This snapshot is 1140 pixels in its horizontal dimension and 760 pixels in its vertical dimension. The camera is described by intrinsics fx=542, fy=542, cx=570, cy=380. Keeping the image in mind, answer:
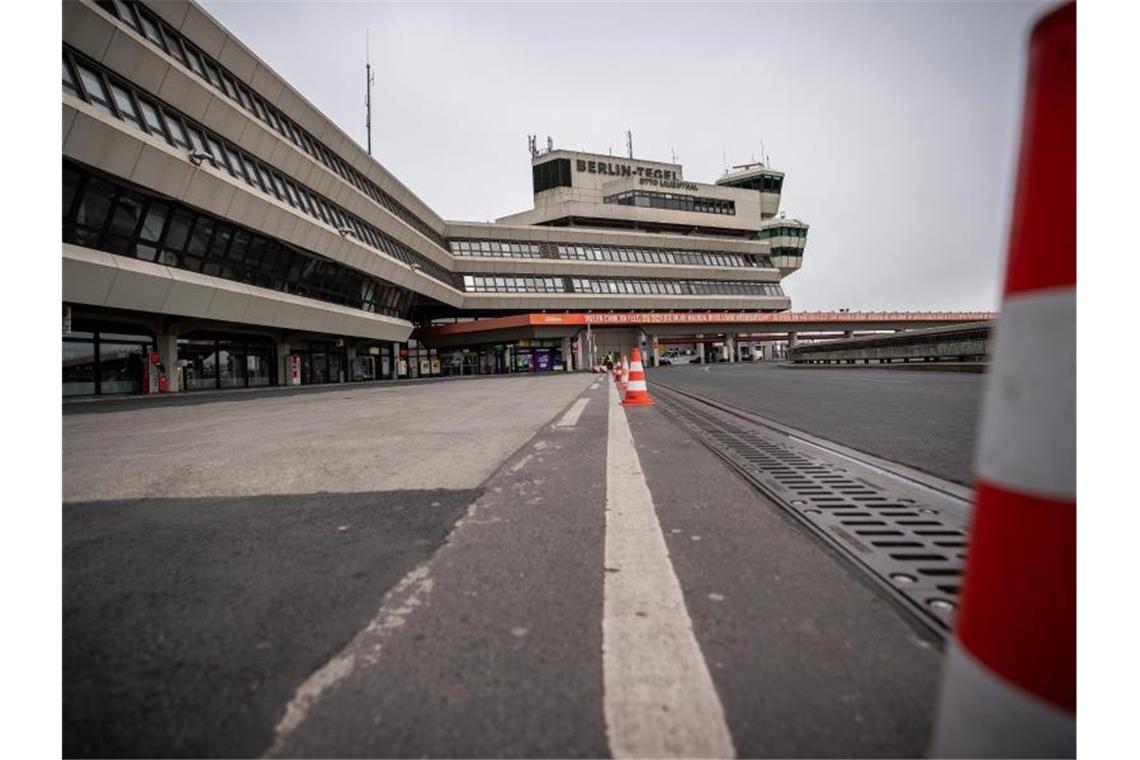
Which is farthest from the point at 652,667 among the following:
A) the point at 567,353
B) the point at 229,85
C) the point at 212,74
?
the point at 567,353

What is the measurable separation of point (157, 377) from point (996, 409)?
27279 millimetres

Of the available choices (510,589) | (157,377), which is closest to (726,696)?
(510,589)

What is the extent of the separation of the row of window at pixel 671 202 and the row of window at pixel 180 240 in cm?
4363

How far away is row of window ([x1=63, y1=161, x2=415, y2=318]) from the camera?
1498cm

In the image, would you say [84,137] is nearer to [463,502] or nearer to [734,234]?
[463,502]

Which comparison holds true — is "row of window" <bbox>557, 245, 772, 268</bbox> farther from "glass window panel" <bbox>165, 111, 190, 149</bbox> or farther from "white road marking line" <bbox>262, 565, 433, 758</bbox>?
"white road marking line" <bbox>262, 565, 433, 758</bbox>

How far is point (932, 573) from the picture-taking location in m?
2.08

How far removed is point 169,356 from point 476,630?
26184mm

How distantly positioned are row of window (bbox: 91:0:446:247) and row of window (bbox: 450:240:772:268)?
53.5ft

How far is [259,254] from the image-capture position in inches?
896

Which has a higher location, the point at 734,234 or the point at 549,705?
the point at 734,234

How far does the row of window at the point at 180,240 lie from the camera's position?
1498 cm
